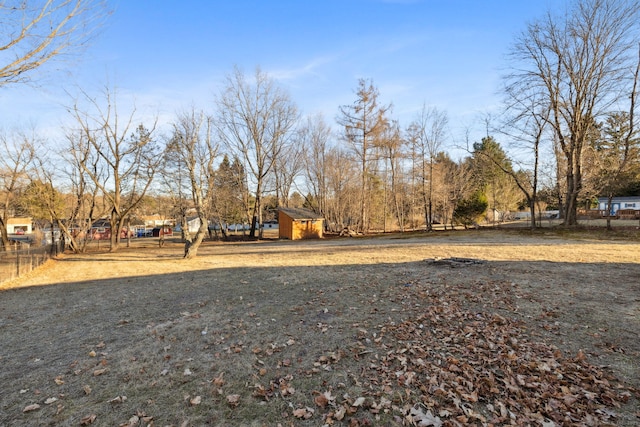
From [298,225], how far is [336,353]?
2397cm

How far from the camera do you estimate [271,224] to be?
64.4 m

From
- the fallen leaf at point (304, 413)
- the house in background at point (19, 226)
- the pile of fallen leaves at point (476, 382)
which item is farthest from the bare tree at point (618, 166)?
the house in background at point (19, 226)

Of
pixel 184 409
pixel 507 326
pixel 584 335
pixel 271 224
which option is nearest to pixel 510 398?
pixel 507 326

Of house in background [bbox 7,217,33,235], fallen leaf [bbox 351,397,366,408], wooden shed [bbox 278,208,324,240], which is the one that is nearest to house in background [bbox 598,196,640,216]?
wooden shed [bbox 278,208,324,240]

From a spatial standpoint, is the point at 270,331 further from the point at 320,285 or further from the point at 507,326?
the point at 507,326

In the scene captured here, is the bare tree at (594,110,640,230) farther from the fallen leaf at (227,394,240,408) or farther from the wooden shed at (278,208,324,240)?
the fallen leaf at (227,394,240,408)

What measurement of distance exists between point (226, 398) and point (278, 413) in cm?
63

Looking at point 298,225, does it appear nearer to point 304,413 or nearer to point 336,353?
point 336,353

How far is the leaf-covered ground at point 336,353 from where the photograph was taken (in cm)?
300

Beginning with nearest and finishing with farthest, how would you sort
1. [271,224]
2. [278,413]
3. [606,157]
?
[278,413] → [606,157] → [271,224]

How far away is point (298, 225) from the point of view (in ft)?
91.9

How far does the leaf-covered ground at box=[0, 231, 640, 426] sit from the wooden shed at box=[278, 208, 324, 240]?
63.8ft

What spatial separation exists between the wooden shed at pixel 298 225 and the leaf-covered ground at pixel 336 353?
1943 cm

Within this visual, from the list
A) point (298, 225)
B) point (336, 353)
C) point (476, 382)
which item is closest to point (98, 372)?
point (336, 353)
